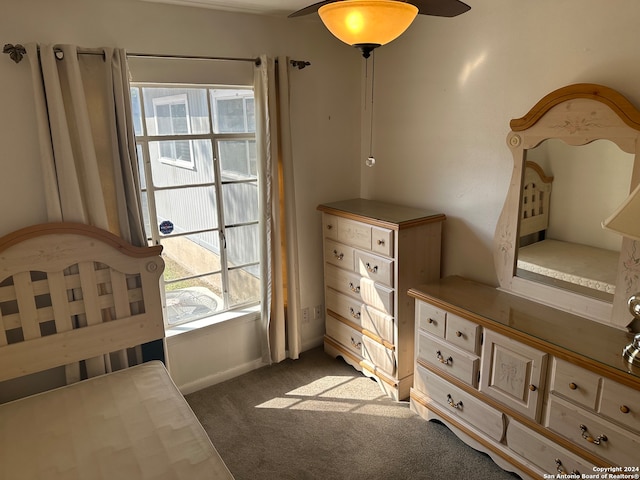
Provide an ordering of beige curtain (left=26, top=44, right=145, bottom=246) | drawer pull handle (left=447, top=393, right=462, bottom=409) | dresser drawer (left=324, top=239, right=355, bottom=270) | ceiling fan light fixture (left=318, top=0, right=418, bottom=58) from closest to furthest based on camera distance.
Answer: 1. ceiling fan light fixture (left=318, top=0, right=418, bottom=58)
2. beige curtain (left=26, top=44, right=145, bottom=246)
3. drawer pull handle (left=447, top=393, right=462, bottom=409)
4. dresser drawer (left=324, top=239, right=355, bottom=270)

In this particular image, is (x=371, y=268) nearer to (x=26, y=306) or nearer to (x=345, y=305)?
(x=345, y=305)

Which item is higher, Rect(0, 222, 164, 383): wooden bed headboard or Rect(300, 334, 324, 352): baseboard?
Rect(0, 222, 164, 383): wooden bed headboard

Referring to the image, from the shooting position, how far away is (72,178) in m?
2.26

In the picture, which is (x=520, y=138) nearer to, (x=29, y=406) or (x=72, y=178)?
(x=72, y=178)

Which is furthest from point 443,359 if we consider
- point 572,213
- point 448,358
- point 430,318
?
point 572,213

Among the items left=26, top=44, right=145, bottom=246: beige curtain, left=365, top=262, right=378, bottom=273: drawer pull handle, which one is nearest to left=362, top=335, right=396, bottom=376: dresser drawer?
left=365, top=262, right=378, bottom=273: drawer pull handle

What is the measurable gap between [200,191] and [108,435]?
1541mm

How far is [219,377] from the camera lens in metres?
3.11

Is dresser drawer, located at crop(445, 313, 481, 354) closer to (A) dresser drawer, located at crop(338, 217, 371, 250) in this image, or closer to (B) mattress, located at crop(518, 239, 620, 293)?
(B) mattress, located at crop(518, 239, 620, 293)

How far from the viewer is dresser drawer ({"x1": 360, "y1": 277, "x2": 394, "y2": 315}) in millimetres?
2770

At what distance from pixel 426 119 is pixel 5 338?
2.72 meters

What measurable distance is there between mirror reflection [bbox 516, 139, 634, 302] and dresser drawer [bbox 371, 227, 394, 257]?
2.37 feet

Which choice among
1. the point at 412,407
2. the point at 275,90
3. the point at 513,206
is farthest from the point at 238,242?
the point at 513,206

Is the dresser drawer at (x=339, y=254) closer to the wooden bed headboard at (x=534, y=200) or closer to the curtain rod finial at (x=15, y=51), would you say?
the wooden bed headboard at (x=534, y=200)
